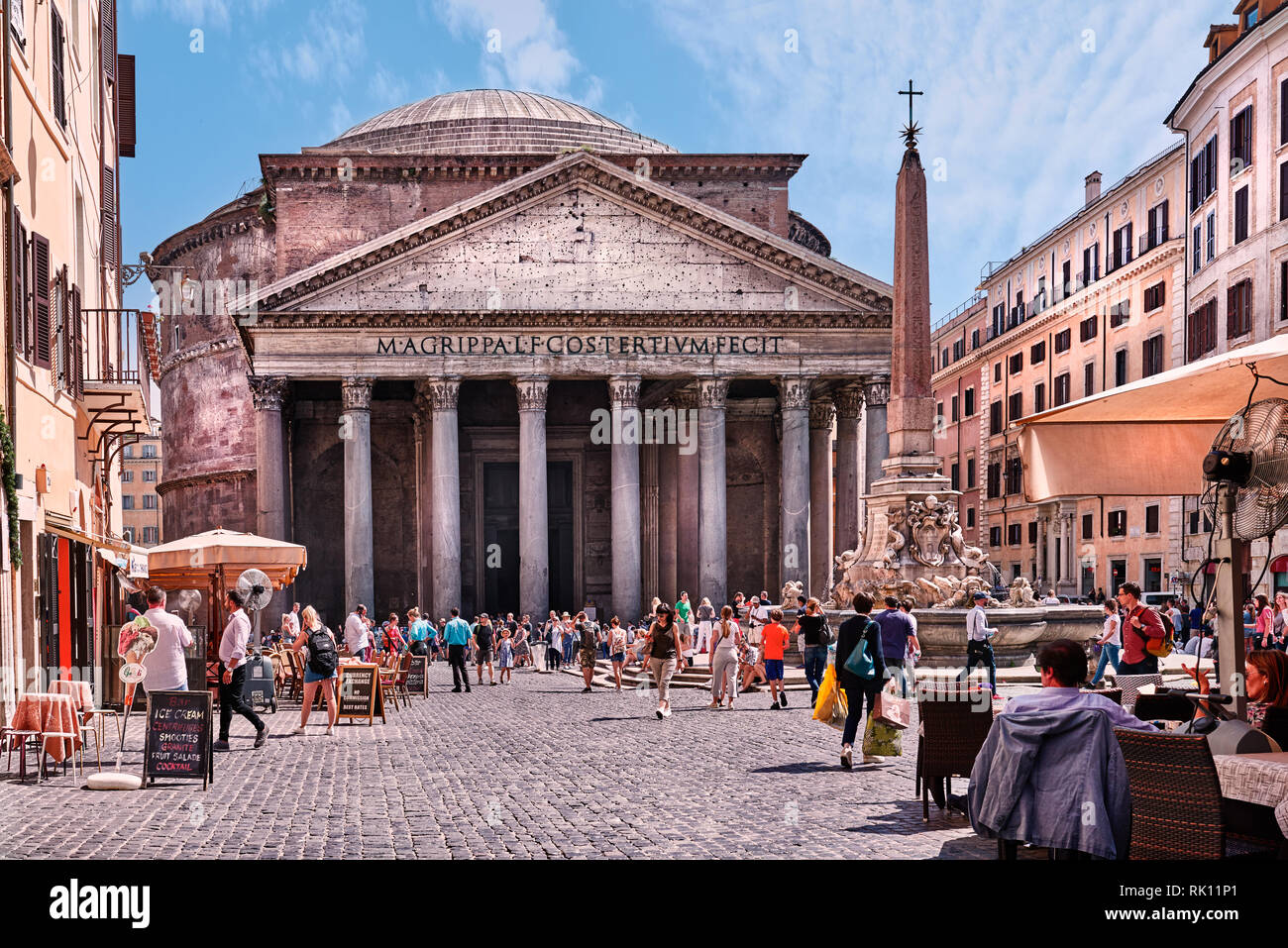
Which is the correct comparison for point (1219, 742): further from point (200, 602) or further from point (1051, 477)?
point (200, 602)

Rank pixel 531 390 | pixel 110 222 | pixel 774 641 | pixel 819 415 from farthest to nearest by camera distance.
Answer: pixel 819 415 → pixel 531 390 → pixel 110 222 → pixel 774 641

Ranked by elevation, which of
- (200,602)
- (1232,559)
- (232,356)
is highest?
(232,356)

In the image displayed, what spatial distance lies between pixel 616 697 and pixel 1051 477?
1307cm

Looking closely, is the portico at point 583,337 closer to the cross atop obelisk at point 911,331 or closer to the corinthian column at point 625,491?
the corinthian column at point 625,491

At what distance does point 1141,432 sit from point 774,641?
9.51 metres

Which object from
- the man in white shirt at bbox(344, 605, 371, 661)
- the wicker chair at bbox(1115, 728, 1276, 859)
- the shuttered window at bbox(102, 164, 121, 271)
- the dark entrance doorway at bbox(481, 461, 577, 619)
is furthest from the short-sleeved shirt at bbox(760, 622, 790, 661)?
the dark entrance doorway at bbox(481, 461, 577, 619)

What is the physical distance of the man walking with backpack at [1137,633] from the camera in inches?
464

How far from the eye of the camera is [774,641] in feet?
56.6

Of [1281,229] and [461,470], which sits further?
[461,470]

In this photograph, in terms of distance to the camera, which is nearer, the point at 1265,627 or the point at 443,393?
the point at 1265,627

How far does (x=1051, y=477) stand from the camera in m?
7.61

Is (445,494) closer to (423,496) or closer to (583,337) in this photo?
(423,496)

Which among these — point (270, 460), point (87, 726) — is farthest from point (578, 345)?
point (87, 726)
